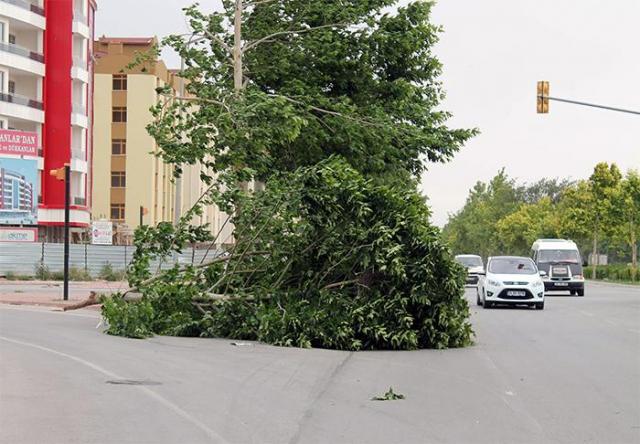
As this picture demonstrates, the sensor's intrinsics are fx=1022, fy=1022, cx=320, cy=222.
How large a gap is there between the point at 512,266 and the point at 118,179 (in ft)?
169

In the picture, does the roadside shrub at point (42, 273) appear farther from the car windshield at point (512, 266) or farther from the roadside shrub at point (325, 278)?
the roadside shrub at point (325, 278)

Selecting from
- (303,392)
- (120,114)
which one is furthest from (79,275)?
(303,392)

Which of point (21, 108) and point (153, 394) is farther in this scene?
point (21, 108)

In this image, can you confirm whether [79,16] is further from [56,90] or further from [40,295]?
[40,295]

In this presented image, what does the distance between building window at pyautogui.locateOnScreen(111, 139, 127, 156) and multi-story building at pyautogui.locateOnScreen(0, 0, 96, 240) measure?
1559 cm

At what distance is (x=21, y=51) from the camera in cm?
5700

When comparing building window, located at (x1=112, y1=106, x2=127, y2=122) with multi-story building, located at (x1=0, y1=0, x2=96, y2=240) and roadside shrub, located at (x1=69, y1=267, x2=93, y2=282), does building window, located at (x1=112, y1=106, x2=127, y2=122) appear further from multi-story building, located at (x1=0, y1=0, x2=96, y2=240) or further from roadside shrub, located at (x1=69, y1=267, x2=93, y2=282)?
roadside shrub, located at (x1=69, y1=267, x2=93, y2=282)

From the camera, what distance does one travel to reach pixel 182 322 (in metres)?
19.3

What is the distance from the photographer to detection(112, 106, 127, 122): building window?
7925 centimetres

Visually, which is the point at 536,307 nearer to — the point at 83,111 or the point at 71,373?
the point at 71,373

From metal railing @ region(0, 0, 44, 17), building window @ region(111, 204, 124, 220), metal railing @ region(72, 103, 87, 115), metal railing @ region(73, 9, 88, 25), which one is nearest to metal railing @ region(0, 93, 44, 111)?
metal railing @ region(72, 103, 87, 115)

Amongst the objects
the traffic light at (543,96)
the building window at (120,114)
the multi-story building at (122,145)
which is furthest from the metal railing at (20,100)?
the traffic light at (543,96)

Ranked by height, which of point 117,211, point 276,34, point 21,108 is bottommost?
point 117,211

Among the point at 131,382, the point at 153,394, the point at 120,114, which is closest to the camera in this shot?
the point at 153,394
